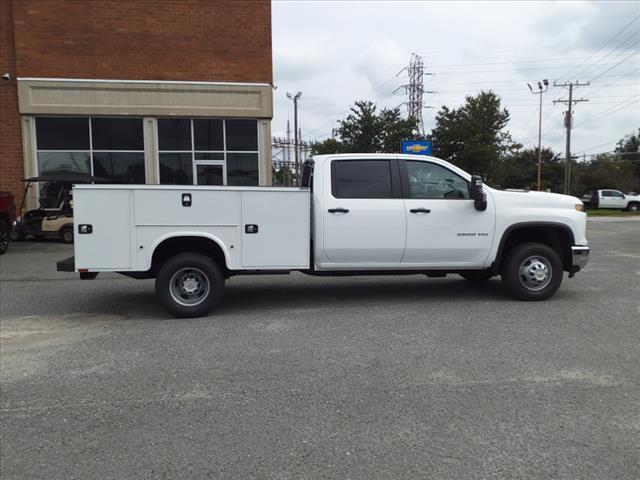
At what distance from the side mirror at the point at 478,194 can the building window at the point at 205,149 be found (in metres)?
14.7

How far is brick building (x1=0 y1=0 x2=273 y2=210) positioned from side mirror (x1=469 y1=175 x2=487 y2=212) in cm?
1457

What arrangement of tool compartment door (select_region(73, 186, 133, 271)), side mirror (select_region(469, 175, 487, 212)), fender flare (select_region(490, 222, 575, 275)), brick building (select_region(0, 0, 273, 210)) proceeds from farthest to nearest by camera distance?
brick building (select_region(0, 0, 273, 210))
fender flare (select_region(490, 222, 575, 275))
side mirror (select_region(469, 175, 487, 212))
tool compartment door (select_region(73, 186, 133, 271))

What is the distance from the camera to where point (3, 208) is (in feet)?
45.7

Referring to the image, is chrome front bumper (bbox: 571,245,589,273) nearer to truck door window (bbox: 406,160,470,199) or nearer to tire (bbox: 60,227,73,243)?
truck door window (bbox: 406,160,470,199)

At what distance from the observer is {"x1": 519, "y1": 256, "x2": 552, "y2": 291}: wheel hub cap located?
740cm

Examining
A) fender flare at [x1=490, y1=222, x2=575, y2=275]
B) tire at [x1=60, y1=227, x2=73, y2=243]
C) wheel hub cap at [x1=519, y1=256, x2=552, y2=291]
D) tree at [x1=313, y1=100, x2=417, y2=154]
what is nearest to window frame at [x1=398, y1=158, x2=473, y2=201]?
fender flare at [x1=490, y1=222, x2=575, y2=275]

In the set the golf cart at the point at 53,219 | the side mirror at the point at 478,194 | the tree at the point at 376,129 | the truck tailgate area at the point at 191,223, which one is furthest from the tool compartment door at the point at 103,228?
the tree at the point at 376,129

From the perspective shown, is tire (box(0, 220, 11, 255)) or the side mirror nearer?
the side mirror

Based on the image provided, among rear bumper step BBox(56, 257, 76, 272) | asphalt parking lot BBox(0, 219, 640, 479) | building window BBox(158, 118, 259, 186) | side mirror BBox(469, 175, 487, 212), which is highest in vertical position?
building window BBox(158, 118, 259, 186)

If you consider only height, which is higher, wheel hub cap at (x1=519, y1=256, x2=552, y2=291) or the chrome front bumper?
the chrome front bumper

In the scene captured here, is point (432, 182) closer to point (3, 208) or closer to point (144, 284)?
point (144, 284)

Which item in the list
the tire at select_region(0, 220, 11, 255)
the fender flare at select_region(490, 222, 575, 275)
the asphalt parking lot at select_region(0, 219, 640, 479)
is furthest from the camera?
the tire at select_region(0, 220, 11, 255)

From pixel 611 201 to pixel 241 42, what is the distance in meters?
32.0

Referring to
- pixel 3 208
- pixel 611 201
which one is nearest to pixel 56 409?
pixel 3 208
